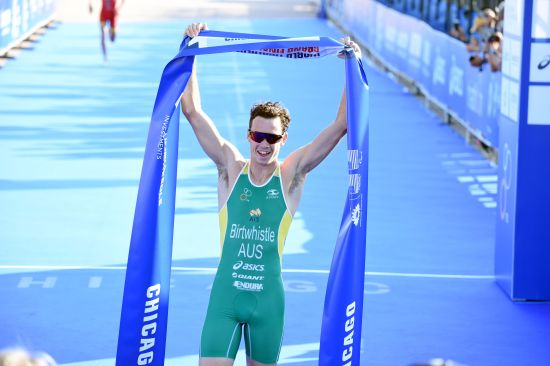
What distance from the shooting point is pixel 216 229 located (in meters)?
13.9

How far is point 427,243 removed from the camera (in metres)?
13.5

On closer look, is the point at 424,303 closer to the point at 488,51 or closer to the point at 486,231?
the point at 486,231

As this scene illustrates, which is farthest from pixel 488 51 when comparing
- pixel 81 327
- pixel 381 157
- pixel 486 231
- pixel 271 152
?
pixel 271 152

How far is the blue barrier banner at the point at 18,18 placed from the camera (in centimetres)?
2809

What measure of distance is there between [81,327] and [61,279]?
5.24 feet

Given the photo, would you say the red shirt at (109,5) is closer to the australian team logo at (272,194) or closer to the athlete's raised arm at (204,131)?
the athlete's raised arm at (204,131)

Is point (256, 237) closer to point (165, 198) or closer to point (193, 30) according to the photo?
point (165, 198)

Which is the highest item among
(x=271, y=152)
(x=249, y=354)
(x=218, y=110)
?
(x=271, y=152)

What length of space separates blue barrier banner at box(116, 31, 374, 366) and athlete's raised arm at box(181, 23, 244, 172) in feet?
0.27

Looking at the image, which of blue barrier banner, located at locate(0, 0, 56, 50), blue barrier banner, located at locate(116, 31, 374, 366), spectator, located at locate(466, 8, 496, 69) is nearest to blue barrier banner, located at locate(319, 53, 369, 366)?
blue barrier banner, located at locate(116, 31, 374, 366)

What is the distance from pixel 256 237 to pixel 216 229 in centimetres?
714

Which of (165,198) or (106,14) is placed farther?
(106,14)

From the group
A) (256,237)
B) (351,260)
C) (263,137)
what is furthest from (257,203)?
(351,260)

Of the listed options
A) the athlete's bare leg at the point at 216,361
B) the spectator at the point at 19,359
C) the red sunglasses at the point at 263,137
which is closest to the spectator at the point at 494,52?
the red sunglasses at the point at 263,137
